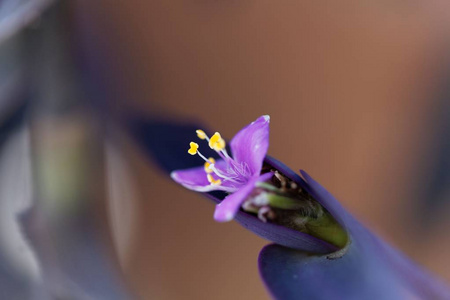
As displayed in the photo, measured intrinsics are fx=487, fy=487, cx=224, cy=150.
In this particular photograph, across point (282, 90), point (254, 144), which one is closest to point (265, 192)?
point (254, 144)

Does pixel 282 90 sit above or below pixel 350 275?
above

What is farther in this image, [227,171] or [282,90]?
[282,90]

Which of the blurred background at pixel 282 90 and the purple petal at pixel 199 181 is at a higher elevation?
the blurred background at pixel 282 90

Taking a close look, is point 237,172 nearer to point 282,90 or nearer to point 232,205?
point 232,205

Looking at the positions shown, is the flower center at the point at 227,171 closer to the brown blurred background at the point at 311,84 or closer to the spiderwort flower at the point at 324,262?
the spiderwort flower at the point at 324,262

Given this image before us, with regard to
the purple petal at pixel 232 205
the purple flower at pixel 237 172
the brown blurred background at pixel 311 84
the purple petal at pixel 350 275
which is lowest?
the purple petal at pixel 350 275

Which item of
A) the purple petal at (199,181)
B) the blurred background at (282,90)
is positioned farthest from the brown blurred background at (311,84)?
the purple petal at (199,181)
